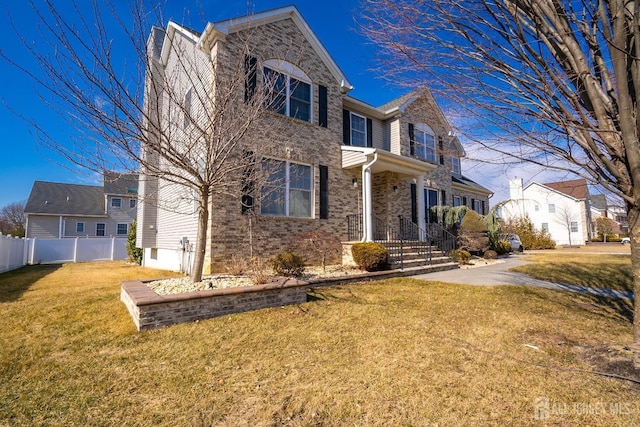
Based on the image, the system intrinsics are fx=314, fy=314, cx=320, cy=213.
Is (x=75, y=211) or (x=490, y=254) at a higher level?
(x=75, y=211)

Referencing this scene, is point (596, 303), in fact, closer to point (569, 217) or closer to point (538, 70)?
point (538, 70)

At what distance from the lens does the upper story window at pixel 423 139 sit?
14966mm

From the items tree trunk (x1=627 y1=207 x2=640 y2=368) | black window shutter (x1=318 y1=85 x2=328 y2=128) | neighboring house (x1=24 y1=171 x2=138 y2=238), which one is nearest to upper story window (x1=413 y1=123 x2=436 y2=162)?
black window shutter (x1=318 y1=85 x2=328 y2=128)

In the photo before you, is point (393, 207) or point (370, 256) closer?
point (370, 256)

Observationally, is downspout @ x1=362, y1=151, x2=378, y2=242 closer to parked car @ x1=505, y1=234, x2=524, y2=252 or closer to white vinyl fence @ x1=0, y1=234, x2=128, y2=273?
white vinyl fence @ x1=0, y1=234, x2=128, y2=273

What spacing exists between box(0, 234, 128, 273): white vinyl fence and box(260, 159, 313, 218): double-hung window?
39.8 ft

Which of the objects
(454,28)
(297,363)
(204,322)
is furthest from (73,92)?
(454,28)

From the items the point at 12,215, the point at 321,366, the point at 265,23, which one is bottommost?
the point at 321,366

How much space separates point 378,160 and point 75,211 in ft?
89.0

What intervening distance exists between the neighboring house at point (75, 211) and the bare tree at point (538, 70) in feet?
84.7

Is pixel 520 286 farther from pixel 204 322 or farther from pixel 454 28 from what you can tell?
pixel 204 322

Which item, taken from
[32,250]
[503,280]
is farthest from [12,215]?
[503,280]

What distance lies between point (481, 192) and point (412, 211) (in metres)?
10.2

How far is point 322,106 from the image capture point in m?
10.6
